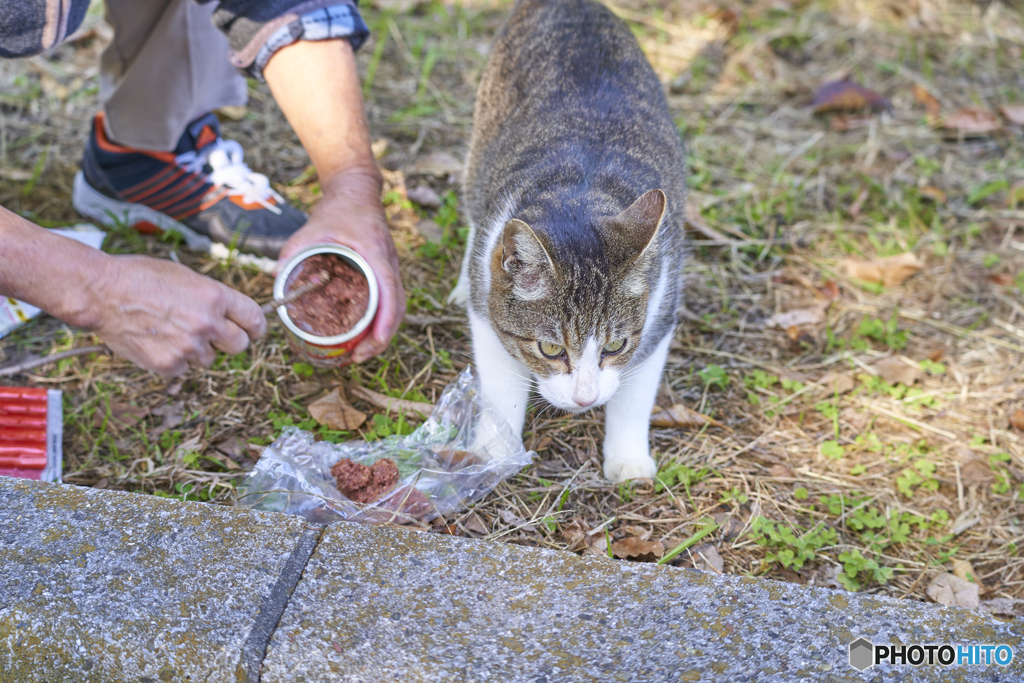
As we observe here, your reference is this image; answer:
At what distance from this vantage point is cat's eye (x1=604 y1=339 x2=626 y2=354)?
6.95 feet

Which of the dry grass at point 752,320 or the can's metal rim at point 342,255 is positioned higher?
the can's metal rim at point 342,255

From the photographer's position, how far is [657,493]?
222 centimetres

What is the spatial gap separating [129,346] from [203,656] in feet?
2.78

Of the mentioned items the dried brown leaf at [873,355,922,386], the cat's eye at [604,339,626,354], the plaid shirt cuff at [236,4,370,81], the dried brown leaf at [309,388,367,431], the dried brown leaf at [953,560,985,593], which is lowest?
the dried brown leaf at [953,560,985,593]

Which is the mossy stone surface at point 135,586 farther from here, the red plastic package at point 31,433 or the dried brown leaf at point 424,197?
the dried brown leaf at point 424,197

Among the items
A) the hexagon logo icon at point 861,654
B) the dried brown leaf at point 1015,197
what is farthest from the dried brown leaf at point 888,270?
the hexagon logo icon at point 861,654

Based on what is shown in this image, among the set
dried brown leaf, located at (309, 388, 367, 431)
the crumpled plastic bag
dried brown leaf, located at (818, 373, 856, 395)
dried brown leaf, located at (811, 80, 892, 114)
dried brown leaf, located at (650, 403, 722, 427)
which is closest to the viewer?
the crumpled plastic bag

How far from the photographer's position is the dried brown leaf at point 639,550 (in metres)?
2.01

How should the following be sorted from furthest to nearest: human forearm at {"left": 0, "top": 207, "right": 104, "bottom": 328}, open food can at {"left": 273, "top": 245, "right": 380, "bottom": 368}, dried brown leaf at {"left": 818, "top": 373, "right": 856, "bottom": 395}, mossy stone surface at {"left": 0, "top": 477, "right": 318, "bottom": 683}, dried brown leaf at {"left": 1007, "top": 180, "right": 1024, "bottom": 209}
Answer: dried brown leaf at {"left": 1007, "top": 180, "right": 1024, "bottom": 209}
dried brown leaf at {"left": 818, "top": 373, "right": 856, "bottom": 395}
open food can at {"left": 273, "top": 245, "right": 380, "bottom": 368}
human forearm at {"left": 0, "top": 207, "right": 104, "bottom": 328}
mossy stone surface at {"left": 0, "top": 477, "right": 318, "bottom": 683}

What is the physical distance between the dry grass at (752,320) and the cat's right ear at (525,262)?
0.51 metres

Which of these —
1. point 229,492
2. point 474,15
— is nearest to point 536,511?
point 229,492

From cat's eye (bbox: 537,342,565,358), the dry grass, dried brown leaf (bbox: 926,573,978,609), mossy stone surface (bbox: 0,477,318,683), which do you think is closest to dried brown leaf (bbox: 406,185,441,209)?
the dry grass

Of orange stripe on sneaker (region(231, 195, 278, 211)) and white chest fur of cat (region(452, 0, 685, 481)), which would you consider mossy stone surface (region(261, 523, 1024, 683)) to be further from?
orange stripe on sneaker (region(231, 195, 278, 211))

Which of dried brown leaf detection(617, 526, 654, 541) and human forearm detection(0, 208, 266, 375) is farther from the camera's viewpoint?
dried brown leaf detection(617, 526, 654, 541)
